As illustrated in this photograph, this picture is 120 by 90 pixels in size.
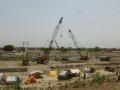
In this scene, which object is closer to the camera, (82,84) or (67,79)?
(82,84)

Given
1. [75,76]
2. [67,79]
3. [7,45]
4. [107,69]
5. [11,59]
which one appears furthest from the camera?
[7,45]

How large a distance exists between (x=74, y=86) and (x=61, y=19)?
60.9m

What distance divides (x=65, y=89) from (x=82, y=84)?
2834 mm

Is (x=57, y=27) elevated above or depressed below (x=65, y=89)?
above

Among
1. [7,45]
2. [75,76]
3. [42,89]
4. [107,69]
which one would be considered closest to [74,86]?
[42,89]

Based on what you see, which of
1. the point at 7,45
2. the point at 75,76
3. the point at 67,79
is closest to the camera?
the point at 67,79

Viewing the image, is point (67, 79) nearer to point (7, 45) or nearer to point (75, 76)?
point (75, 76)

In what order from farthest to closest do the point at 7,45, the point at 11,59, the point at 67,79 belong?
1. the point at 7,45
2. the point at 11,59
3. the point at 67,79

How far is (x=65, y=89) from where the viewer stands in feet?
89.1

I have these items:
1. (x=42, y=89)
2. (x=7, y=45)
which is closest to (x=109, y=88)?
(x=42, y=89)

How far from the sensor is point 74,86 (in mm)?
28297

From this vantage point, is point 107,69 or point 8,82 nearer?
point 8,82

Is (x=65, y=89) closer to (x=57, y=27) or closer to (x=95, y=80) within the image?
(x=95, y=80)

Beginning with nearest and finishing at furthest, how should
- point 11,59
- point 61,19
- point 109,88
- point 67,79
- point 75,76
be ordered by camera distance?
point 109,88, point 67,79, point 75,76, point 11,59, point 61,19
